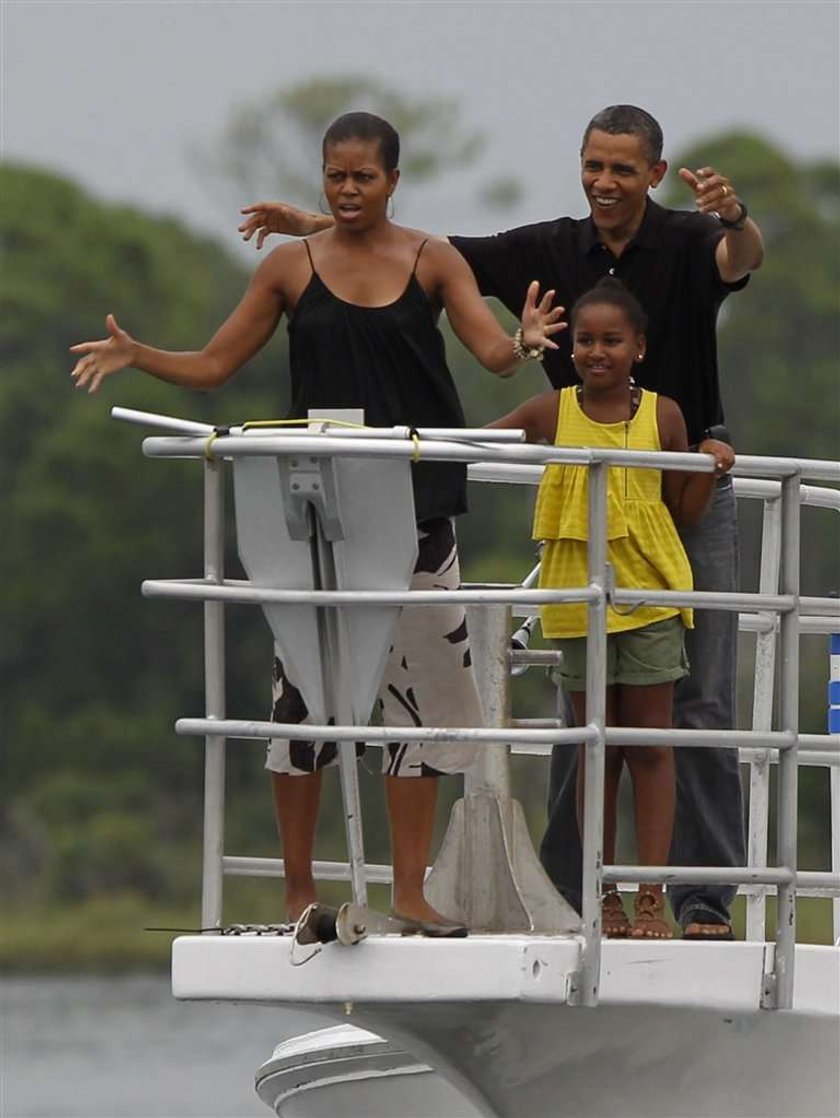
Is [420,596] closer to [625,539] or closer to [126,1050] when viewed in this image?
[625,539]

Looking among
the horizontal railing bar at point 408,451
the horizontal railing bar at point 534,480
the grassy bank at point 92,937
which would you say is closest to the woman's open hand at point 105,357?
the horizontal railing bar at point 408,451

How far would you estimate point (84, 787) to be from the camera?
47.9 meters

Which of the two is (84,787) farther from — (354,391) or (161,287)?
(354,391)

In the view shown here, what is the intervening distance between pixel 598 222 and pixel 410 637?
1.41 m

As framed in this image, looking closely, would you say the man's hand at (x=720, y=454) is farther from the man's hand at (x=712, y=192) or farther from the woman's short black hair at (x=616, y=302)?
the man's hand at (x=712, y=192)

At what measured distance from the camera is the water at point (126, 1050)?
2722 centimetres

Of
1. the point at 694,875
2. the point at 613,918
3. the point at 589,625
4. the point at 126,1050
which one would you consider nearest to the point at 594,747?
the point at 589,625

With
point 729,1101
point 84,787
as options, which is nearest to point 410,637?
point 729,1101

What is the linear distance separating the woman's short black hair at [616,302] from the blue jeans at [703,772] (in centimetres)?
66

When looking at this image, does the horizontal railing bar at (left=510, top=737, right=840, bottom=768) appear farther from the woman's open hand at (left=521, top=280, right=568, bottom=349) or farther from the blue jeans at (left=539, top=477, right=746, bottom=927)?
the woman's open hand at (left=521, top=280, right=568, bottom=349)

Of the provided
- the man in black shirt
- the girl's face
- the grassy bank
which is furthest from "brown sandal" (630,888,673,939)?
the grassy bank

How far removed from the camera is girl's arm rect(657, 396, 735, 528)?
7.76 m

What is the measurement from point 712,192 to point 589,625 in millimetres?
1269

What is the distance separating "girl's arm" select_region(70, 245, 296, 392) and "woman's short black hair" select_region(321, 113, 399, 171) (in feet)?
1.06
